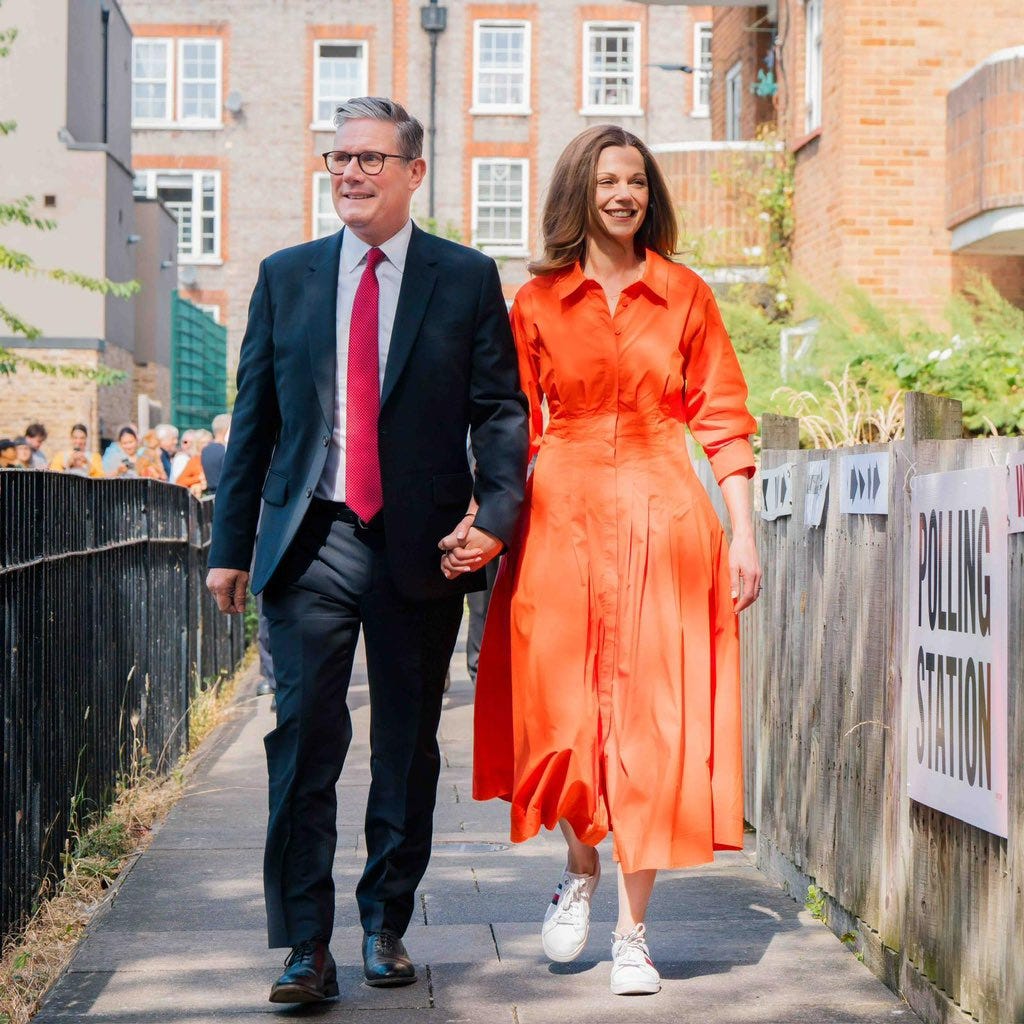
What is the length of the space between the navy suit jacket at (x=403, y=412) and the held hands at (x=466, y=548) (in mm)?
34

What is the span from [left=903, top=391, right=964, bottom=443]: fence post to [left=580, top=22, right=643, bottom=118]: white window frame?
132 feet

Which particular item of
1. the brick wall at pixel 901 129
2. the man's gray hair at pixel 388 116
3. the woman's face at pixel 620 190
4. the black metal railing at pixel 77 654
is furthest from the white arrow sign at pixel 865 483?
the brick wall at pixel 901 129

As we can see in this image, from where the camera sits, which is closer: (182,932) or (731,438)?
(731,438)

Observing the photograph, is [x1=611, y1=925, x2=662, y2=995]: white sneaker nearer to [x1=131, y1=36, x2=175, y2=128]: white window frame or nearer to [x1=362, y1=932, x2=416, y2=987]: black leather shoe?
[x1=362, y1=932, x2=416, y2=987]: black leather shoe

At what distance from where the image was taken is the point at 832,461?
5457 millimetres

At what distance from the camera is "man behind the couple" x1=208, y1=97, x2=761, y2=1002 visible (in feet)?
15.3

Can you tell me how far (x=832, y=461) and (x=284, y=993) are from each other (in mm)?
2230

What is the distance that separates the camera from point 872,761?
492cm

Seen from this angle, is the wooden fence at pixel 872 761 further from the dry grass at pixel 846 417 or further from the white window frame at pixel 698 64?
the white window frame at pixel 698 64

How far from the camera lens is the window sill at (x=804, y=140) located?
703 inches

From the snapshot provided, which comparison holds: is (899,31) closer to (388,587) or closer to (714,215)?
(714,215)

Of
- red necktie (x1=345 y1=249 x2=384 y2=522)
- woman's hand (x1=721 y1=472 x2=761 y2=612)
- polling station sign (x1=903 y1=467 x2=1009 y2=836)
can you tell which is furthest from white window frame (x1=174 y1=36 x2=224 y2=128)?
polling station sign (x1=903 y1=467 x2=1009 y2=836)

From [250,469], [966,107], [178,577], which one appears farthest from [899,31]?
[250,469]

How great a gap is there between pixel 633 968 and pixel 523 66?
40969 millimetres
